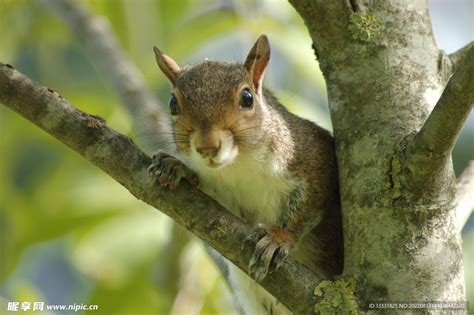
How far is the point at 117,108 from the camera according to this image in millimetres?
3967

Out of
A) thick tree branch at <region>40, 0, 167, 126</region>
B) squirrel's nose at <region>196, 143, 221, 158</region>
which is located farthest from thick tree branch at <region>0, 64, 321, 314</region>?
thick tree branch at <region>40, 0, 167, 126</region>

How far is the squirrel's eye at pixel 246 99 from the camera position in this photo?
9.41 ft

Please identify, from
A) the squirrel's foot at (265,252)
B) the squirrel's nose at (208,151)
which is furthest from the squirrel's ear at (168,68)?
the squirrel's foot at (265,252)

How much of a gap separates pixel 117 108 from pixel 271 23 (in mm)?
915

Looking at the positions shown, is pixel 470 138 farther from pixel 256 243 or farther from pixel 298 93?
pixel 256 243

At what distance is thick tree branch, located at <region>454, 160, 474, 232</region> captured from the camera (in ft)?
8.12

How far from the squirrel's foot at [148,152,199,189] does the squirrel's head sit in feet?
0.20

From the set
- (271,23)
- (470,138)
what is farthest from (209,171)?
(470,138)

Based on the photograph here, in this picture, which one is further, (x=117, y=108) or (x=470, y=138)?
→ (x=470, y=138)

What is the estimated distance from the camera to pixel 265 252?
2.40 m

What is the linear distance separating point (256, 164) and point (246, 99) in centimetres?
23

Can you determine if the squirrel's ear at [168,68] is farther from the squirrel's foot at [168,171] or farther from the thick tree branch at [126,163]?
the thick tree branch at [126,163]

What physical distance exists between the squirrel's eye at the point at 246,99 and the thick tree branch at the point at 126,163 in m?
0.50

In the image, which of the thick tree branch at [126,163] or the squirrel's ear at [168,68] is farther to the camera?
the squirrel's ear at [168,68]
